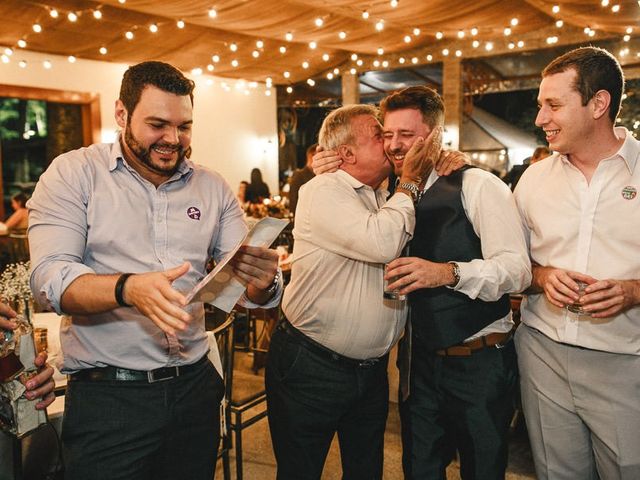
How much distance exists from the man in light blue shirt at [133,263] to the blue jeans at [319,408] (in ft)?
1.46

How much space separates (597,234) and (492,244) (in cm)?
34

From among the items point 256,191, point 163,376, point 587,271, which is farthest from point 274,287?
point 256,191

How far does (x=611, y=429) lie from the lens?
1.90 meters

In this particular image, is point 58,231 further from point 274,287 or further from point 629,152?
point 629,152

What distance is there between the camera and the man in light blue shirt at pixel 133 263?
169 centimetres

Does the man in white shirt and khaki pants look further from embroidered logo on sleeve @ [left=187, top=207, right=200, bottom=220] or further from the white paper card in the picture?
embroidered logo on sleeve @ [left=187, top=207, right=200, bottom=220]

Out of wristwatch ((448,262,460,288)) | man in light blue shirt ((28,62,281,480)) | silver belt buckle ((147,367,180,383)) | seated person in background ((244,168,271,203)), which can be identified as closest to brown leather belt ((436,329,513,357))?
wristwatch ((448,262,460,288))

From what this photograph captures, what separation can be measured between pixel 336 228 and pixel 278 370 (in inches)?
A: 25.5

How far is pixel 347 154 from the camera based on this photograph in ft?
7.44

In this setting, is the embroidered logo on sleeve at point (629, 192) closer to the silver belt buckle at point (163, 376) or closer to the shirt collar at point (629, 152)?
the shirt collar at point (629, 152)

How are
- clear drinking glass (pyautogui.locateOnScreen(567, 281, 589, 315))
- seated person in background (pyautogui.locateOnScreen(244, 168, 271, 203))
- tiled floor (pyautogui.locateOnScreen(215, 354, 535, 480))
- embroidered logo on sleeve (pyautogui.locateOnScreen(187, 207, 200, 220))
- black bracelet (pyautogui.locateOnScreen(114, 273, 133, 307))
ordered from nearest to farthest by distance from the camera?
1. black bracelet (pyautogui.locateOnScreen(114, 273, 133, 307))
2. clear drinking glass (pyautogui.locateOnScreen(567, 281, 589, 315))
3. embroidered logo on sleeve (pyautogui.locateOnScreen(187, 207, 200, 220))
4. tiled floor (pyautogui.locateOnScreen(215, 354, 535, 480))
5. seated person in background (pyautogui.locateOnScreen(244, 168, 271, 203))

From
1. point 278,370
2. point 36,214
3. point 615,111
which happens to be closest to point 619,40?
point 615,111

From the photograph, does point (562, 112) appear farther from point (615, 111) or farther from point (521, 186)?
point (521, 186)

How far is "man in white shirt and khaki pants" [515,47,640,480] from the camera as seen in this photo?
1.90 metres
